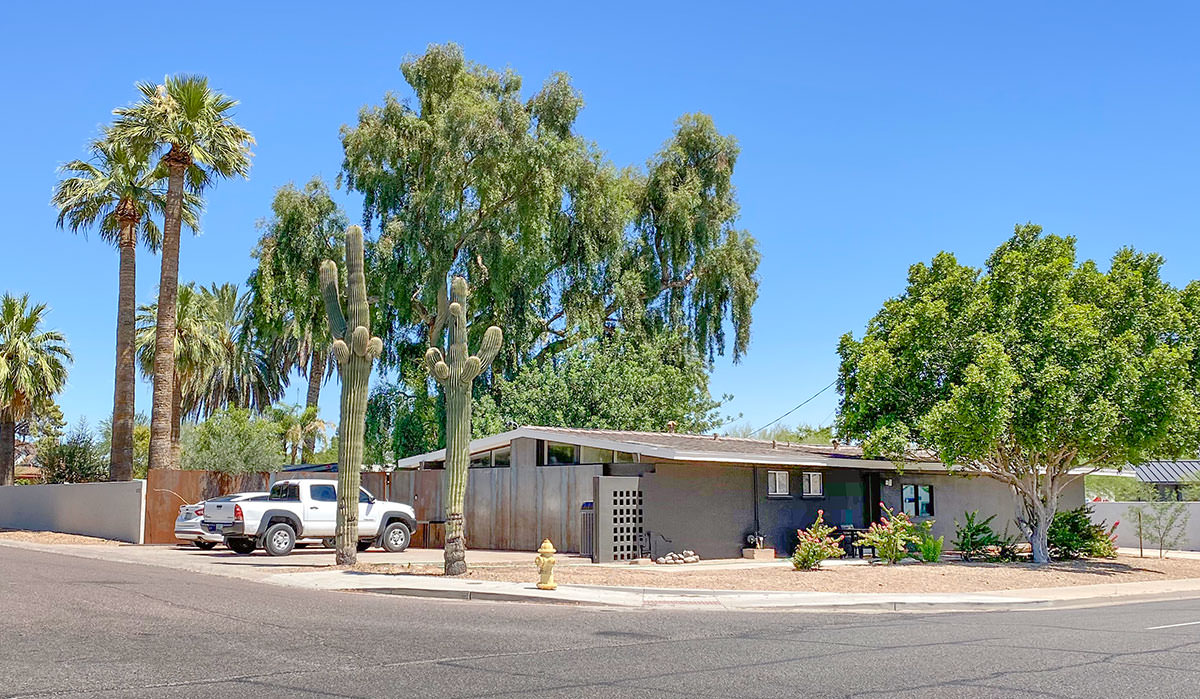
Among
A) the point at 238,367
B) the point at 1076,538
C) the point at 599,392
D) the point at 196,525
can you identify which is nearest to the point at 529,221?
the point at 599,392

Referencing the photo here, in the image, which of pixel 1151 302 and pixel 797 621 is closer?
pixel 797 621

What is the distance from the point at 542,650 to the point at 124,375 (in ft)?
98.0

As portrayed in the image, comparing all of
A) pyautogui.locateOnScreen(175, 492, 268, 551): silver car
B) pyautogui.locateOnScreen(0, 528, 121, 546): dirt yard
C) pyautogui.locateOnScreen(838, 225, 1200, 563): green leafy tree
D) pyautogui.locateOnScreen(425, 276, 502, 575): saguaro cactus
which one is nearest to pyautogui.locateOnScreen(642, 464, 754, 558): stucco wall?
pyautogui.locateOnScreen(838, 225, 1200, 563): green leafy tree

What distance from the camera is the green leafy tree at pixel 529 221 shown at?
38.2 m

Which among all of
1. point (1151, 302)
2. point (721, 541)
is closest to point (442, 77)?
point (721, 541)

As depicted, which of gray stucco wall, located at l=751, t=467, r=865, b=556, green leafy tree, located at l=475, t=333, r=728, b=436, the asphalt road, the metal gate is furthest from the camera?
green leafy tree, located at l=475, t=333, r=728, b=436

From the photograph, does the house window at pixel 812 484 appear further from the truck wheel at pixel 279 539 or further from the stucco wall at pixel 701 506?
the truck wheel at pixel 279 539

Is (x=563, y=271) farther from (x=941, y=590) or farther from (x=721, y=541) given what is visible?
(x=941, y=590)

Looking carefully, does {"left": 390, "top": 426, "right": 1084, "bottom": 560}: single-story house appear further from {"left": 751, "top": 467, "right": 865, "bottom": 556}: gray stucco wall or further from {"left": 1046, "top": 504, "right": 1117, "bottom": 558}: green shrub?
{"left": 1046, "top": 504, "right": 1117, "bottom": 558}: green shrub

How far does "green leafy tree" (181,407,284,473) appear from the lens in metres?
40.1

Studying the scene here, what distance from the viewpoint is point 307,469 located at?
33.9m

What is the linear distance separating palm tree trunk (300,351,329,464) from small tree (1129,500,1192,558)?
37.7 metres

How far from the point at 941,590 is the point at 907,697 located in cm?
1131

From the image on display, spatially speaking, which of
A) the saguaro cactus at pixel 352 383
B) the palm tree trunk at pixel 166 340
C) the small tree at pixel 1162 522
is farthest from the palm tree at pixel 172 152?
the small tree at pixel 1162 522
